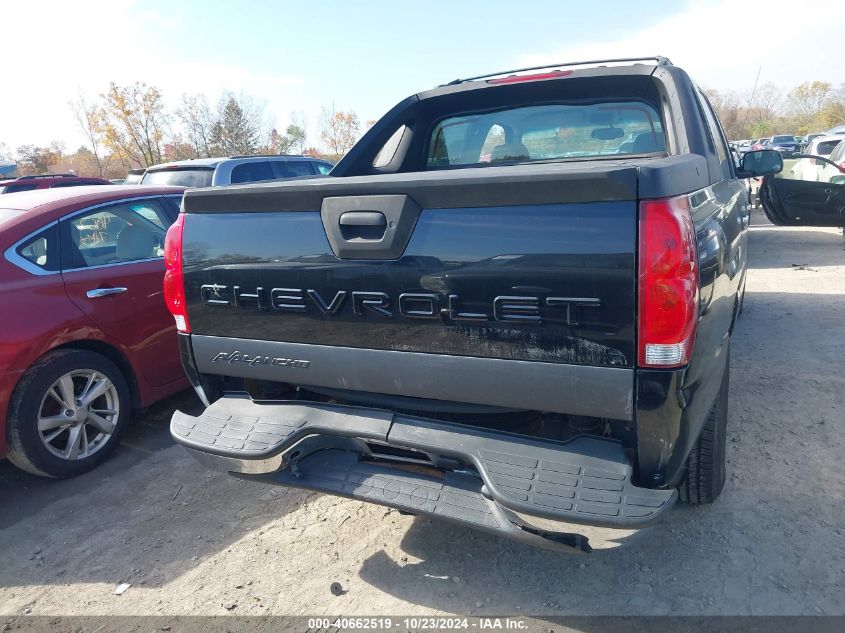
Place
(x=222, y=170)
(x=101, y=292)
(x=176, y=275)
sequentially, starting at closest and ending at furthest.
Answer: (x=176, y=275), (x=101, y=292), (x=222, y=170)

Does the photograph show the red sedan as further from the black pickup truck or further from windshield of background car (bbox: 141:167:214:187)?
windshield of background car (bbox: 141:167:214:187)

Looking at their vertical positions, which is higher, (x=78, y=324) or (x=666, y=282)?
(x=666, y=282)

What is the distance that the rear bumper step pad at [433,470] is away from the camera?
6.19ft

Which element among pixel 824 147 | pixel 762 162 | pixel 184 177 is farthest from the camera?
pixel 824 147

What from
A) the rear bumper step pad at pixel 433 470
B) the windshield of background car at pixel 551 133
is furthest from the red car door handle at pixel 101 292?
the windshield of background car at pixel 551 133

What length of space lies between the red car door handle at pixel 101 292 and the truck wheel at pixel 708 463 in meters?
3.59

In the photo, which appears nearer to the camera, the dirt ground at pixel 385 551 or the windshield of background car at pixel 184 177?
the dirt ground at pixel 385 551

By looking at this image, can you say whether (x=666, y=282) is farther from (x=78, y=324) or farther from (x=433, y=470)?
(x=78, y=324)

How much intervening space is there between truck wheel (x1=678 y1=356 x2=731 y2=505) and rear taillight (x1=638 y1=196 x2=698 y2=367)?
0.92 metres

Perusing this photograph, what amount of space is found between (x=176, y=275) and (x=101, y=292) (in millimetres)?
1605

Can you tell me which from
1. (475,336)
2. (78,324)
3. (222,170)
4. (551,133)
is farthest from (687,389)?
(222,170)

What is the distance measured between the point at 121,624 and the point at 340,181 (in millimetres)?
2045

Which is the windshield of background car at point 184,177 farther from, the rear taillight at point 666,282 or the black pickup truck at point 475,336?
the rear taillight at point 666,282

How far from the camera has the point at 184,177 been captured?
27.9 ft
